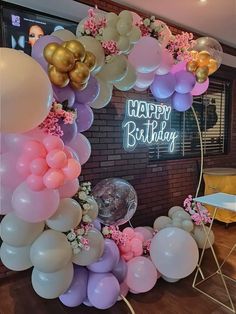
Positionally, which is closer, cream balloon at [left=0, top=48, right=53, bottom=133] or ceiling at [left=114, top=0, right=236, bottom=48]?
cream balloon at [left=0, top=48, right=53, bottom=133]

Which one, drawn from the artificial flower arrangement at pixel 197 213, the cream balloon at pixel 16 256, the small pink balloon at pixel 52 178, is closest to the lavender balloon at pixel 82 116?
the small pink balloon at pixel 52 178

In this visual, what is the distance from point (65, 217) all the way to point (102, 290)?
0.72m

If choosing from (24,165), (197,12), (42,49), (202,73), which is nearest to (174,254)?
(24,165)

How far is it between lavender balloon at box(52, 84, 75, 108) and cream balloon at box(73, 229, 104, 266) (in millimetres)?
869

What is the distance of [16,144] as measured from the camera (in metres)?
1.41

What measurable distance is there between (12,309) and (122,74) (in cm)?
202

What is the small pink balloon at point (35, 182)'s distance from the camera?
1321 mm

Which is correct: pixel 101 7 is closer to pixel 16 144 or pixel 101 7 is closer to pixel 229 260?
pixel 16 144

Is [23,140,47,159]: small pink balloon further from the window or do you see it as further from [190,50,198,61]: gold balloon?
the window

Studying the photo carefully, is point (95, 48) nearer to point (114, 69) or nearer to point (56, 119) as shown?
point (114, 69)

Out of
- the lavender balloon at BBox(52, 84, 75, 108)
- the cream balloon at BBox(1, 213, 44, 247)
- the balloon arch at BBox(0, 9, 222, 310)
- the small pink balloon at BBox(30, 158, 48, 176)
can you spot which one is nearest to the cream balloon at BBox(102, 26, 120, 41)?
the balloon arch at BBox(0, 9, 222, 310)

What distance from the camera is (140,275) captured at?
2102 millimetres

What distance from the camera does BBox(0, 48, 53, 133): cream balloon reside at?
3.85ft

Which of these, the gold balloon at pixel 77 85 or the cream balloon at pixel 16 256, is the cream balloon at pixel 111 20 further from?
the cream balloon at pixel 16 256
